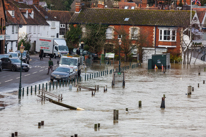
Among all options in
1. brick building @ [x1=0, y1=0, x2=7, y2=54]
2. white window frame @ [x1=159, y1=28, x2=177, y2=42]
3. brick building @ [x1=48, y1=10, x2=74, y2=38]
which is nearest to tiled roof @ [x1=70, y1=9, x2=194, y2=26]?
white window frame @ [x1=159, y1=28, x2=177, y2=42]

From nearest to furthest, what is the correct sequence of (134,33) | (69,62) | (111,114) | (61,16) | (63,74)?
(111,114) < (63,74) < (69,62) < (134,33) < (61,16)

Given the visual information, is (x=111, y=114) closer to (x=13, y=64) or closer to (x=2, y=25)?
(x=13, y=64)

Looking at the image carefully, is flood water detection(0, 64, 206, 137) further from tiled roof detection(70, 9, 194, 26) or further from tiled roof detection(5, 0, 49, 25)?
tiled roof detection(5, 0, 49, 25)

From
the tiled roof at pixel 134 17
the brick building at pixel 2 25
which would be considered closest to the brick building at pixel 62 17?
the tiled roof at pixel 134 17

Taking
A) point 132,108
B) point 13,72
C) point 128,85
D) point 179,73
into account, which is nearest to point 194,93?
point 128,85

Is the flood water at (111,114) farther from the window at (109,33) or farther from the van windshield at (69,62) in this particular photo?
the window at (109,33)

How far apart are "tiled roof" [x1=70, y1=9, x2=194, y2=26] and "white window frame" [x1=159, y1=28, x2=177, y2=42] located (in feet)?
3.31

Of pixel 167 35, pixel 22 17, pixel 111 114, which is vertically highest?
pixel 22 17

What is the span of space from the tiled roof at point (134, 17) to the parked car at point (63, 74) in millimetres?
32041

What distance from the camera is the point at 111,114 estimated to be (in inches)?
997

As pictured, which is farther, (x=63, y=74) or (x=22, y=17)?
(x=22, y=17)

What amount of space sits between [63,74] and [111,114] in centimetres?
1472

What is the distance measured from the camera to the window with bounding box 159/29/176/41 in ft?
229

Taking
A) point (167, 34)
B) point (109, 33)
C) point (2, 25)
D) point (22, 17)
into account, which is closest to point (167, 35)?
point (167, 34)
